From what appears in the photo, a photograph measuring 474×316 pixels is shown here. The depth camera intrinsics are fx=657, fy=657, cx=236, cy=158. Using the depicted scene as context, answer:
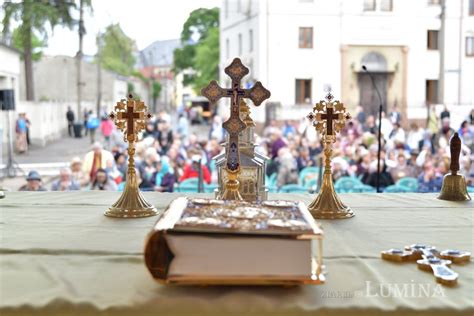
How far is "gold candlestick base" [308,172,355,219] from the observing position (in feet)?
5.65

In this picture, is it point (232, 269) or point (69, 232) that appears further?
point (69, 232)

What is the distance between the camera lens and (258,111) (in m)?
18.7

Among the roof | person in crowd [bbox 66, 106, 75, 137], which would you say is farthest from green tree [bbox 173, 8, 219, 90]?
person in crowd [bbox 66, 106, 75, 137]

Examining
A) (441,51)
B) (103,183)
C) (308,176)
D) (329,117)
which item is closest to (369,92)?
(441,51)

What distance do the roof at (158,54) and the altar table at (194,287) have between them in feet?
117

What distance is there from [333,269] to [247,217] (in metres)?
0.19

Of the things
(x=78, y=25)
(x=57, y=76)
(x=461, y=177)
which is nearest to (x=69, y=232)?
(x=461, y=177)

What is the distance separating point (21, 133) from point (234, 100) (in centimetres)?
1427

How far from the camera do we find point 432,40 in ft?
64.2

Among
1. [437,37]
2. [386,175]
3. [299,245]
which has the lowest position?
[386,175]

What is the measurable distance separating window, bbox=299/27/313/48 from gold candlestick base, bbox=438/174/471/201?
16.9 metres

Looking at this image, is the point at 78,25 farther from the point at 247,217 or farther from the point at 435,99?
the point at 247,217

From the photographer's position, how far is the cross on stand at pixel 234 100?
5.57ft

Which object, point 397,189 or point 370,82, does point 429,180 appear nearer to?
point 397,189
